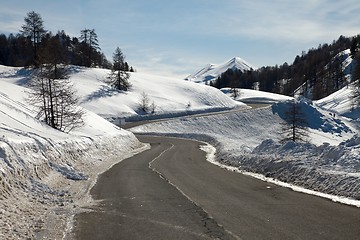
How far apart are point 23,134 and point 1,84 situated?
73.7 feet

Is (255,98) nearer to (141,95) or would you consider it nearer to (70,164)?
(141,95)

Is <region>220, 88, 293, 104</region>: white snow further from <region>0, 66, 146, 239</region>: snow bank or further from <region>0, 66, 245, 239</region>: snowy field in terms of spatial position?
<region>0, 66, 146, 239</region>: snow bank

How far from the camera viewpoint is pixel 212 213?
383 inches

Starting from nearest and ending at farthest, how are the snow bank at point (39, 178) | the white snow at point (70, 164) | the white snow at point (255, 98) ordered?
the snow bank at point (39, 178) < the white snow at point (70, 164) < the white snow at point (255, 98)

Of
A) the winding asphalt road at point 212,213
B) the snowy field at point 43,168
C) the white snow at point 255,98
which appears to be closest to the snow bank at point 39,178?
the snowy field at point 43,168

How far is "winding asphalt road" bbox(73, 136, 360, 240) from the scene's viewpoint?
Result: 802 centimetres

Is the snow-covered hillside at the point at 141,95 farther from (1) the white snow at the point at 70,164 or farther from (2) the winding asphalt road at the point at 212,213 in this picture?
(2) the winding asphalt road at the point at 212,213

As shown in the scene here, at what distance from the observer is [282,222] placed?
8.68m

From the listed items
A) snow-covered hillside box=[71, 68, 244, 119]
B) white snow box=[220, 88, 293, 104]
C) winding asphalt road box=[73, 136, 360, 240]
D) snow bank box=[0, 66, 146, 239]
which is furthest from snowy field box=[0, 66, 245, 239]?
white snow box=[220, 88, 293, 104]

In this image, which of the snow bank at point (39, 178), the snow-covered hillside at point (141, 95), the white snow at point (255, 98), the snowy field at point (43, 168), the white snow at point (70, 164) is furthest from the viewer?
the white snow at point (255, 98)

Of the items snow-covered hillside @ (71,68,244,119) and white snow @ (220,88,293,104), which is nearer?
snow-covered hillside @ (71,68,244,119)

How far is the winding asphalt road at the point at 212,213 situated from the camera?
26.3 ft

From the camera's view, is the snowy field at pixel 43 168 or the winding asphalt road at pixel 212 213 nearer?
the winding asphalt road at pixel 212 213

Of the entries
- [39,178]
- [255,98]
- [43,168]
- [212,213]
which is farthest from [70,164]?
[255,98]
